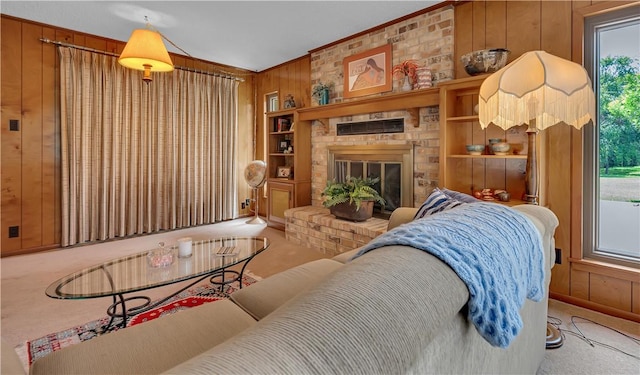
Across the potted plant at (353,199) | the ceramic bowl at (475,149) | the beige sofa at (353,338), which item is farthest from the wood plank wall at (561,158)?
the beige sofa at (353,338)

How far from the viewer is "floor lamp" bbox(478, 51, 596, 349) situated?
1.76 metres

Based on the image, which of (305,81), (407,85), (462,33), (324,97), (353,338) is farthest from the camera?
(305,81)

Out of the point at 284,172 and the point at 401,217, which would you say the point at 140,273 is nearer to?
the point at 401,217

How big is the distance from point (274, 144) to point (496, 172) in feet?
10.8

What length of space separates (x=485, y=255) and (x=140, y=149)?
4.61 m

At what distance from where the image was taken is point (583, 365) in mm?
1667

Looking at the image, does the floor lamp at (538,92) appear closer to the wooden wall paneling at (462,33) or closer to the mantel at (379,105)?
the mantel at (379,105)

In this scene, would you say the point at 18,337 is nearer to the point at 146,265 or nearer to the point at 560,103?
the point at 146,265

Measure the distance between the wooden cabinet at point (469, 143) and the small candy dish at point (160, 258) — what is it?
225cm

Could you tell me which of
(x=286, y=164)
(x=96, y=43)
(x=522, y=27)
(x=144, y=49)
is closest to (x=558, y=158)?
(x=522, y=27)

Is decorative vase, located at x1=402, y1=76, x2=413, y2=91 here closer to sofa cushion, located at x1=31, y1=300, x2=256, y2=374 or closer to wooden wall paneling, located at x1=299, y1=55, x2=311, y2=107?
wooden wall paneling, located at x1=299, y1=55, x2=311, y2=107

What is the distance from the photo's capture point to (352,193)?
334cm

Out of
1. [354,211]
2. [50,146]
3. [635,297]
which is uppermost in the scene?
[50,146]

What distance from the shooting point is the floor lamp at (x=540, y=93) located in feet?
5.79
